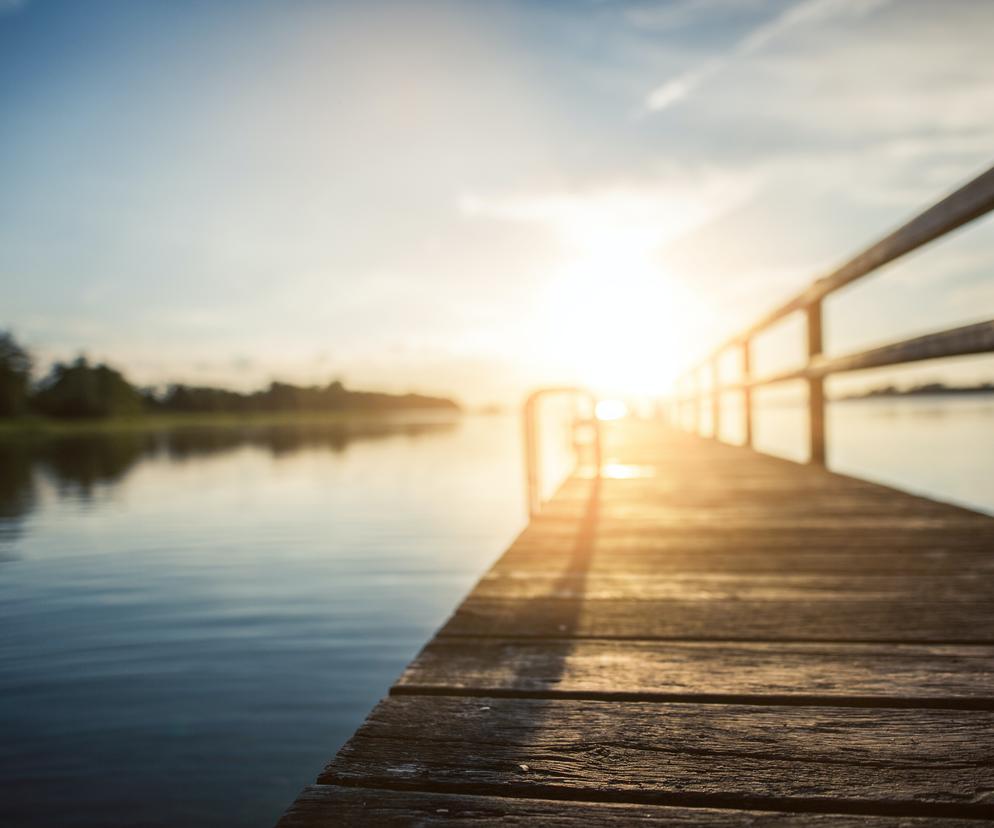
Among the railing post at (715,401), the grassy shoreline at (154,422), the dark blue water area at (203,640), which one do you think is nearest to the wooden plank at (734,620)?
the dark blue water area at (203,640)

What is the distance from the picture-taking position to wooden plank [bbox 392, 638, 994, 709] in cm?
133

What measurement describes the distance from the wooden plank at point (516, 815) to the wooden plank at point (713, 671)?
37cm

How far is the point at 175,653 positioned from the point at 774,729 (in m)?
4.27

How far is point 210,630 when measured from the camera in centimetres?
493

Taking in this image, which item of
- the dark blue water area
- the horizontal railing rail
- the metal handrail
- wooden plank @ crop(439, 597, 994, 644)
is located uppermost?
the horizontal railing rail

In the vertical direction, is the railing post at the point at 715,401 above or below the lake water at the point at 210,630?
above

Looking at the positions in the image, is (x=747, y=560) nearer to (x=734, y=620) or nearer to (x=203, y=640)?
(x=734, y=620)

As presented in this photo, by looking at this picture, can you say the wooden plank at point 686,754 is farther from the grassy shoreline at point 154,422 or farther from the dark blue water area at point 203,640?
the grassy shoreline at point 154,422

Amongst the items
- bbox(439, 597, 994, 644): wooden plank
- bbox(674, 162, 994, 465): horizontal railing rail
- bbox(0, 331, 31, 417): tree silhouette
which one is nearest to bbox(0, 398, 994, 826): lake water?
bbox(439, 597, 994, 644): wooden plank

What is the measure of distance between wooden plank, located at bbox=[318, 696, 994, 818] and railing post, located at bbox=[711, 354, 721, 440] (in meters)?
6.87

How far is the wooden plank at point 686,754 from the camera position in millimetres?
993

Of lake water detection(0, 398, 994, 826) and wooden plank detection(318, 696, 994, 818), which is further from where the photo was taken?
lake water detection(0, 398, 994, 826)

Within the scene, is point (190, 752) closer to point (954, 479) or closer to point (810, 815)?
point (810, 815)

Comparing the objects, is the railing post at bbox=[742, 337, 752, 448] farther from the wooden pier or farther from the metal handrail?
the wooden pier
